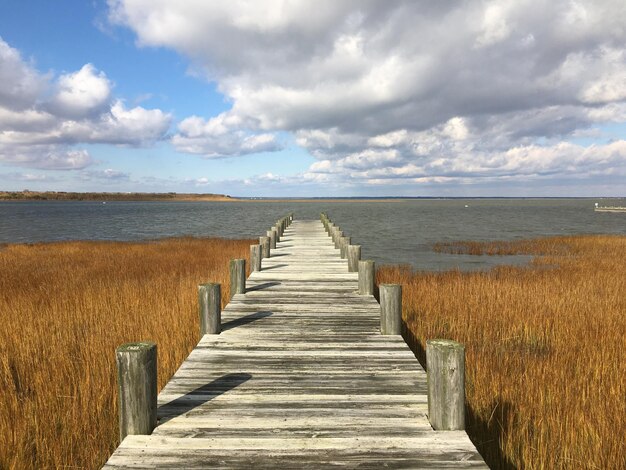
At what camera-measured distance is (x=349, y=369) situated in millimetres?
5020

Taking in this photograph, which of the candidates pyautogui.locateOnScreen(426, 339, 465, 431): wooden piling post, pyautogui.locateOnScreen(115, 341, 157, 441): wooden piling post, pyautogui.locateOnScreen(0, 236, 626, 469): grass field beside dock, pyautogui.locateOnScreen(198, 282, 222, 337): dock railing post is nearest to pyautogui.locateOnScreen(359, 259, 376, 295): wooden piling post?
pyautogui.locateOnScreen(0, 236, 626, 469): grass field beside dock

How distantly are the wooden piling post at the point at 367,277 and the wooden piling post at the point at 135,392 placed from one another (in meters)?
5.89

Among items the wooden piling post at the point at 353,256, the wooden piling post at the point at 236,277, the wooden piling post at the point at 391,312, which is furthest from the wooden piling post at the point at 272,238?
the wooden piling post at the point at 391,312

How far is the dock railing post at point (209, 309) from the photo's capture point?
6216 mm

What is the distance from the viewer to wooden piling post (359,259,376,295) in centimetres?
885

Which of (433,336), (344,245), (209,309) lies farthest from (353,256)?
(209,309)

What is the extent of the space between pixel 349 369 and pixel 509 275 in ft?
45.7

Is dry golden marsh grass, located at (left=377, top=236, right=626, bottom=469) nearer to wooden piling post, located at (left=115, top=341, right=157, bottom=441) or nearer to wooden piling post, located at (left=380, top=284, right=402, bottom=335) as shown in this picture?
wooden piling post, located at (left=380, top=284, right=402, bottom=335)

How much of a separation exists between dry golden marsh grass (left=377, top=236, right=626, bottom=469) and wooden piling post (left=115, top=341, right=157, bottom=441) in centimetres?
367

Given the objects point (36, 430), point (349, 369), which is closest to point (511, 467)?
point (349, 369)

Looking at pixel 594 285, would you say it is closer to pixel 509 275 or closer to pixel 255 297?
pixel 509 275

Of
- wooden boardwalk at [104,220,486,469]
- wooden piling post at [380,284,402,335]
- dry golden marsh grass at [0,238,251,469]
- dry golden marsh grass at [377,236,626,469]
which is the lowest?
dry golden marsh grass at [377,236,626,469]

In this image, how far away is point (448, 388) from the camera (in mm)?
3605

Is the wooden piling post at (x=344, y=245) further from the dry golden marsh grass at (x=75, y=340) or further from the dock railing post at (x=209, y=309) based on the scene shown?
the dock railing post at (x=209, y=309)
